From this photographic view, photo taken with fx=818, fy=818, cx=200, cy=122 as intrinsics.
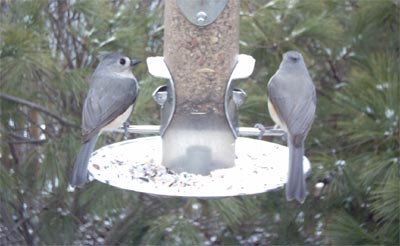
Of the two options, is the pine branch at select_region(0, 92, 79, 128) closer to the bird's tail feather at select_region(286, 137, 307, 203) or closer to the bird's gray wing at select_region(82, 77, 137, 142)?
the bird's gray wing at select_region(82, 77, 137, 142)

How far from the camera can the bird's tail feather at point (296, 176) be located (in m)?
2.14

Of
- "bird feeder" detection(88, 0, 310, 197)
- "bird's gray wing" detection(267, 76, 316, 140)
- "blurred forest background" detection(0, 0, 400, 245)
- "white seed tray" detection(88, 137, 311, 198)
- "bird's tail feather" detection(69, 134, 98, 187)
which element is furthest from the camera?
"blurred forest background" detection(0, 0, 400, 245)

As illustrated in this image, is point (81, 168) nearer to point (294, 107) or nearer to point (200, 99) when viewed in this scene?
point (200, 99)

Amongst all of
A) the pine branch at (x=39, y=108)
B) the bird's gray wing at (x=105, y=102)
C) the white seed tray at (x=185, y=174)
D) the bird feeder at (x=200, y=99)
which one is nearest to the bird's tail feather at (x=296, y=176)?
the white seed tray at (x=185, y=174)

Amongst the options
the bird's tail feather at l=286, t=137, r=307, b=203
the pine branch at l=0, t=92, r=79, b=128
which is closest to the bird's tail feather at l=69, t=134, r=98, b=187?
the bird's tail feather at l=286, t=137, r=307, b=203

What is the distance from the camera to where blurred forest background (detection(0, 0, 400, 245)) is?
3033 mm

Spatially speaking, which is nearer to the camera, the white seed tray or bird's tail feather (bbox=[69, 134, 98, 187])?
the white seed tray

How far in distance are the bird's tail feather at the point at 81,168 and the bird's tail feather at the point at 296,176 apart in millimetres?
560

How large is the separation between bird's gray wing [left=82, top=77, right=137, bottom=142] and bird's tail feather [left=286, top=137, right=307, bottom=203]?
0.55 m

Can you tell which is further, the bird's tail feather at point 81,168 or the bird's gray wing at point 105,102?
the bird's gray wing at point 105,102

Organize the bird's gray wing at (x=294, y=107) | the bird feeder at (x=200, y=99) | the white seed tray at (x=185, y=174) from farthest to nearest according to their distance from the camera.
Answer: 1. the bird feeder at (x=200, y=99)
2. the bird's gray wing at (x=294, y=107)
3. the white seed tray at (x=185, y=174)

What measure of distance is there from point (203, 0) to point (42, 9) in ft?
3.05

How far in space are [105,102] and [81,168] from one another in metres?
0.30

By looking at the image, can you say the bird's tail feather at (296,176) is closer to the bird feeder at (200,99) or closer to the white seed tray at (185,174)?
the white seed tray at (185,174)
